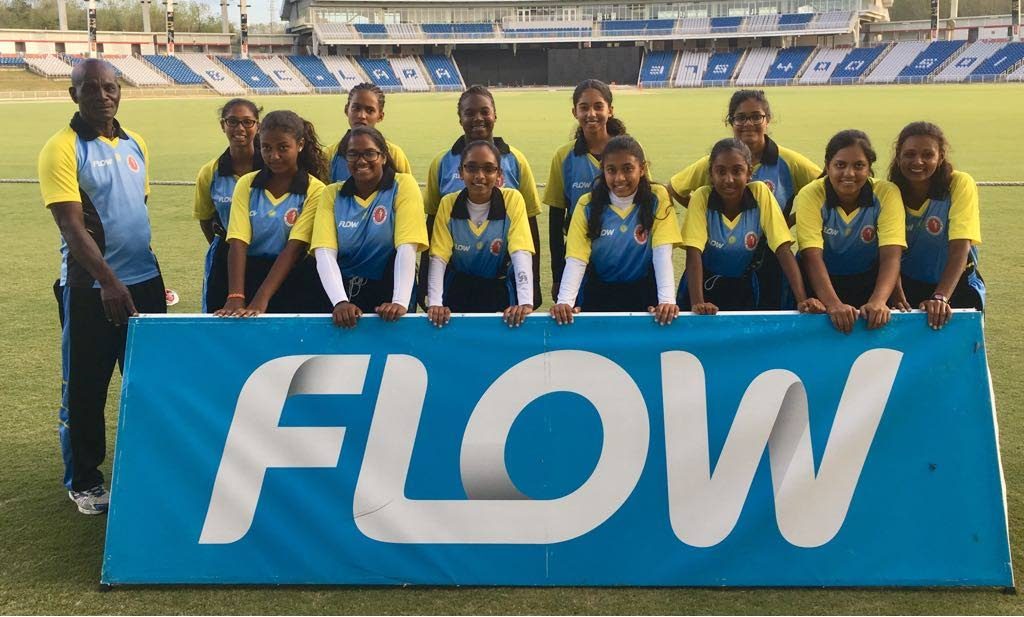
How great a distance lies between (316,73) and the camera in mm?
71062

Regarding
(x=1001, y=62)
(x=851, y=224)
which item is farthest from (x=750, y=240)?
(x=1001, y=62)

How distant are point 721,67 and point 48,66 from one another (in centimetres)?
4872

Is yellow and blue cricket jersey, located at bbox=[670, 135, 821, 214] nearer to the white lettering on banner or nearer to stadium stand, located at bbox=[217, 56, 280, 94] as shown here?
the white lettering on banner

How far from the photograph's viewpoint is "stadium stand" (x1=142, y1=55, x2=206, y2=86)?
6206 cm

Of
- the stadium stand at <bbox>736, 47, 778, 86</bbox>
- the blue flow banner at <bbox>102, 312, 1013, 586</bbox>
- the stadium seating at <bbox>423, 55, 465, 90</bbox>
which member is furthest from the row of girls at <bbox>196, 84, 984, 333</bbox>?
the stadium seating at <bbox>423, 55, 465, 90</bbox>

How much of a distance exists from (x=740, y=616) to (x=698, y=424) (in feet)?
2.16

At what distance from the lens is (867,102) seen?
34.7 m

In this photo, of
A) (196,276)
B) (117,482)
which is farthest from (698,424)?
(196,276)

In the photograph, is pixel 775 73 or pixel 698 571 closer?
pixel 698 571

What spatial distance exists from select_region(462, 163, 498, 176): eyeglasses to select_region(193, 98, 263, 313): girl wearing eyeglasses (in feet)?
3.62

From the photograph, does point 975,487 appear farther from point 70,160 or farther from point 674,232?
point 70,160

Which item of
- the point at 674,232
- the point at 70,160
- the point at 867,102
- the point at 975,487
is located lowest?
the point at 975,487

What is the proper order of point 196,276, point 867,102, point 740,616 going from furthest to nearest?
point 867,102, point 196,276, point 740,616

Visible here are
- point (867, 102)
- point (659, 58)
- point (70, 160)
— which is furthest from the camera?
point (659, 58)
